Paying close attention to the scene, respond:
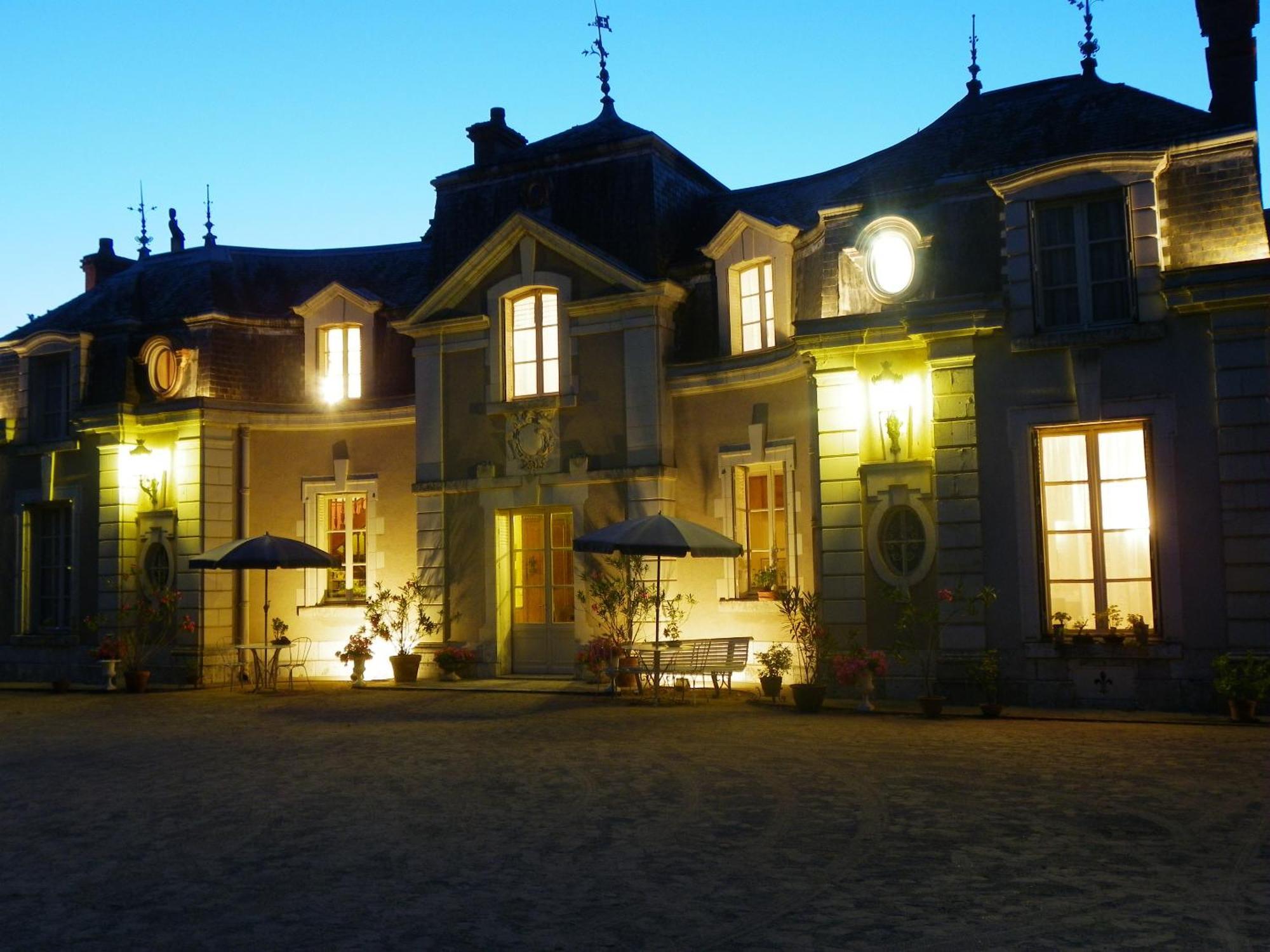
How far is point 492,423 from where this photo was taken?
56.2 feet

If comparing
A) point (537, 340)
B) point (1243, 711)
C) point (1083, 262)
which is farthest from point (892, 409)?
point (537, 340)

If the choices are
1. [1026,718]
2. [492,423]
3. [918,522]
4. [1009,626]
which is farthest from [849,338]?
[492,423]

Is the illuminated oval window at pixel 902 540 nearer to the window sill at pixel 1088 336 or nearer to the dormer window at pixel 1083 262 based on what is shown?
the window sill at pixel 1088 336

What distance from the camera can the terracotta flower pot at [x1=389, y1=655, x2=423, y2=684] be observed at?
54.7 feet

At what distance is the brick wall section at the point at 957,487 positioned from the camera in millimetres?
12711

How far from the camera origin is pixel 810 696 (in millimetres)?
12688

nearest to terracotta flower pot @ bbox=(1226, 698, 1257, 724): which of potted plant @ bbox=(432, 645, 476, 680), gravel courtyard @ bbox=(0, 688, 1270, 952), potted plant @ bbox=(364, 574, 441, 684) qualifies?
gravel courtyard @ bbox=(0, 688, 1270, 952)

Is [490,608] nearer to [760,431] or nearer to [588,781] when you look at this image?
[760,431]

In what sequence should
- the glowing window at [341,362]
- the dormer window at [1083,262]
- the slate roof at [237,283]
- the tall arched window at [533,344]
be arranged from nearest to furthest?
the dormer window at [1083,262]
the tall arched window at [533,344]
the glowing window at [341,362]
the slate roof at [237,283]

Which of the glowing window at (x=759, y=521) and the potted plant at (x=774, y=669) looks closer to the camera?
the potted plant at (x=774, y=669)

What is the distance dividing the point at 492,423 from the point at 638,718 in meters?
6.13

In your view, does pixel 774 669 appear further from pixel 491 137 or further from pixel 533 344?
pixel 491 137

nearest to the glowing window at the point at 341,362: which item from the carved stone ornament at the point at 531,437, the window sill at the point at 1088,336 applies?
the carved stone ornament at the point at 531,437

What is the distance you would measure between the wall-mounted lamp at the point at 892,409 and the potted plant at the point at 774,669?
2577mm
